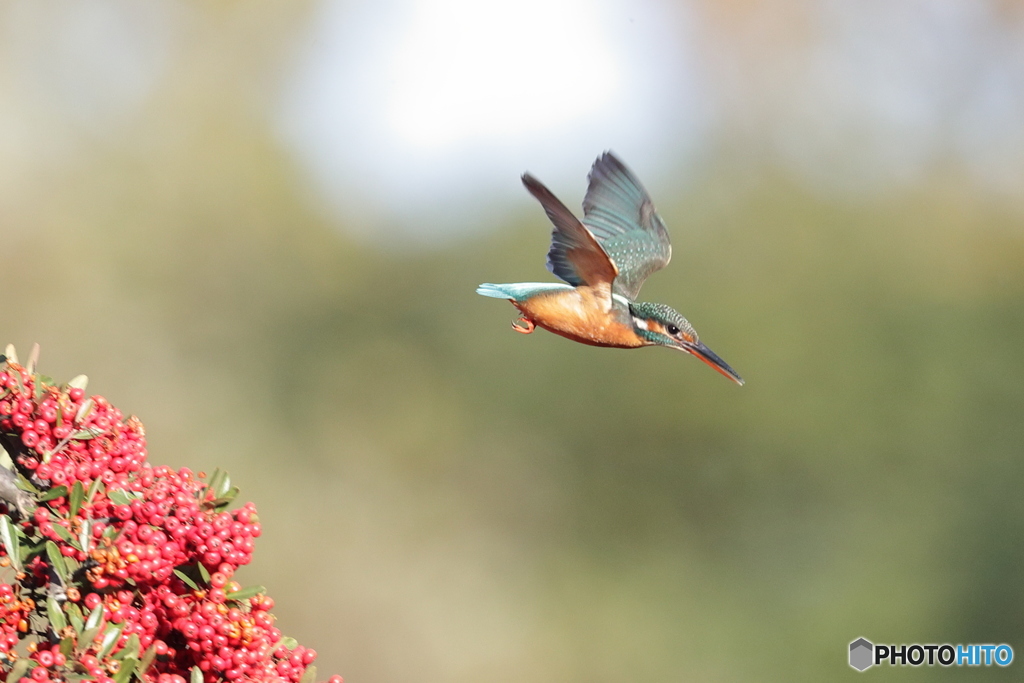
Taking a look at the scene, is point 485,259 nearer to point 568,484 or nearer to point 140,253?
point 568,484

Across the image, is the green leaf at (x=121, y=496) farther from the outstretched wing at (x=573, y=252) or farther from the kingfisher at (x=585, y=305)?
the outstretched wing at (x=573, y=252)

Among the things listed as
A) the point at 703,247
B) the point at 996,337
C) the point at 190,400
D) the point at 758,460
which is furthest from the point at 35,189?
the point at 996,337

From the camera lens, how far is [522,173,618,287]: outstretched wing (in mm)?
2021

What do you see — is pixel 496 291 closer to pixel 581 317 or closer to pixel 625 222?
pixel 581 317

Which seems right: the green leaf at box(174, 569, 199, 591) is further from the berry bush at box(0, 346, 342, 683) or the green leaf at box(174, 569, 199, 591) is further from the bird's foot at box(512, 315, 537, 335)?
the bird's foot at box(512, 315, 537, 335)

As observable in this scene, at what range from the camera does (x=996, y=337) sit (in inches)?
369

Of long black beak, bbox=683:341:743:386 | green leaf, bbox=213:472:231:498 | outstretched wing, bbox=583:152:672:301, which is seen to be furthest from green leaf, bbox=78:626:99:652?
outstretched wing, bbox=583:152:672:301

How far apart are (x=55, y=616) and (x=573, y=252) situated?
1.29m

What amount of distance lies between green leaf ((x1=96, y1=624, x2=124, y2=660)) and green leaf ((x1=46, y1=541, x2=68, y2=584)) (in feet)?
0.39

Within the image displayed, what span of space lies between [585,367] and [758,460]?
2111 mm

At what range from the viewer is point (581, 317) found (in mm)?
2029

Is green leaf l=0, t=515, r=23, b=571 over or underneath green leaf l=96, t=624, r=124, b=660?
over

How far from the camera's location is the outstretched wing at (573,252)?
6.63 feet

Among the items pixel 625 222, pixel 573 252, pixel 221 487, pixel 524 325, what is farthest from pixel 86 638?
pixel 625 222
